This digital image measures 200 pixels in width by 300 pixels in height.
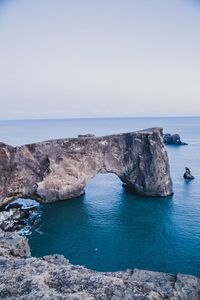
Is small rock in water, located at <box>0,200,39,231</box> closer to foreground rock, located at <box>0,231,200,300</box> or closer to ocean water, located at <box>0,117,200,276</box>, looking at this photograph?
ocean water, located at <box>0,117,200,276</box>

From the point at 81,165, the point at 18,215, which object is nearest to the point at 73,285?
the point at 18,215

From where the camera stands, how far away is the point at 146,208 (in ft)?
143

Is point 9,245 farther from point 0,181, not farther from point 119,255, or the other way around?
point 0,181

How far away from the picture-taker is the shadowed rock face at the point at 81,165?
43.6 metres

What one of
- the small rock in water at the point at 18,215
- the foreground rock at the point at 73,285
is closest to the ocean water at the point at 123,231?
the small rock in water at the point at 18,215

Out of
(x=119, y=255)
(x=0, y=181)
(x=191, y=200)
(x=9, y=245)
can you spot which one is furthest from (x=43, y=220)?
(x=191, y=200)

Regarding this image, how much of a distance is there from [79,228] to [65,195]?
33.8ft

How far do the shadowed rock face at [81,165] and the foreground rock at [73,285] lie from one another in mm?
25406

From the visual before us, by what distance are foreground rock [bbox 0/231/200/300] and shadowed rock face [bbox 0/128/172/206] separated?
83.4 ft

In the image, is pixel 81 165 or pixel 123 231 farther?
pixel 81 165

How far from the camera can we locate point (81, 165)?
47.1m

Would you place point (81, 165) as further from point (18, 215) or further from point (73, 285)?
point (73, 285)

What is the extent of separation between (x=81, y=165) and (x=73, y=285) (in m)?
31.8

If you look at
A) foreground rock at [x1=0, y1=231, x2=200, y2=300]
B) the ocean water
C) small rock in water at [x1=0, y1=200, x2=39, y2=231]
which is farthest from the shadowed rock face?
foreground rock at [x1=0, y1=231, x2=200, y2=300]
